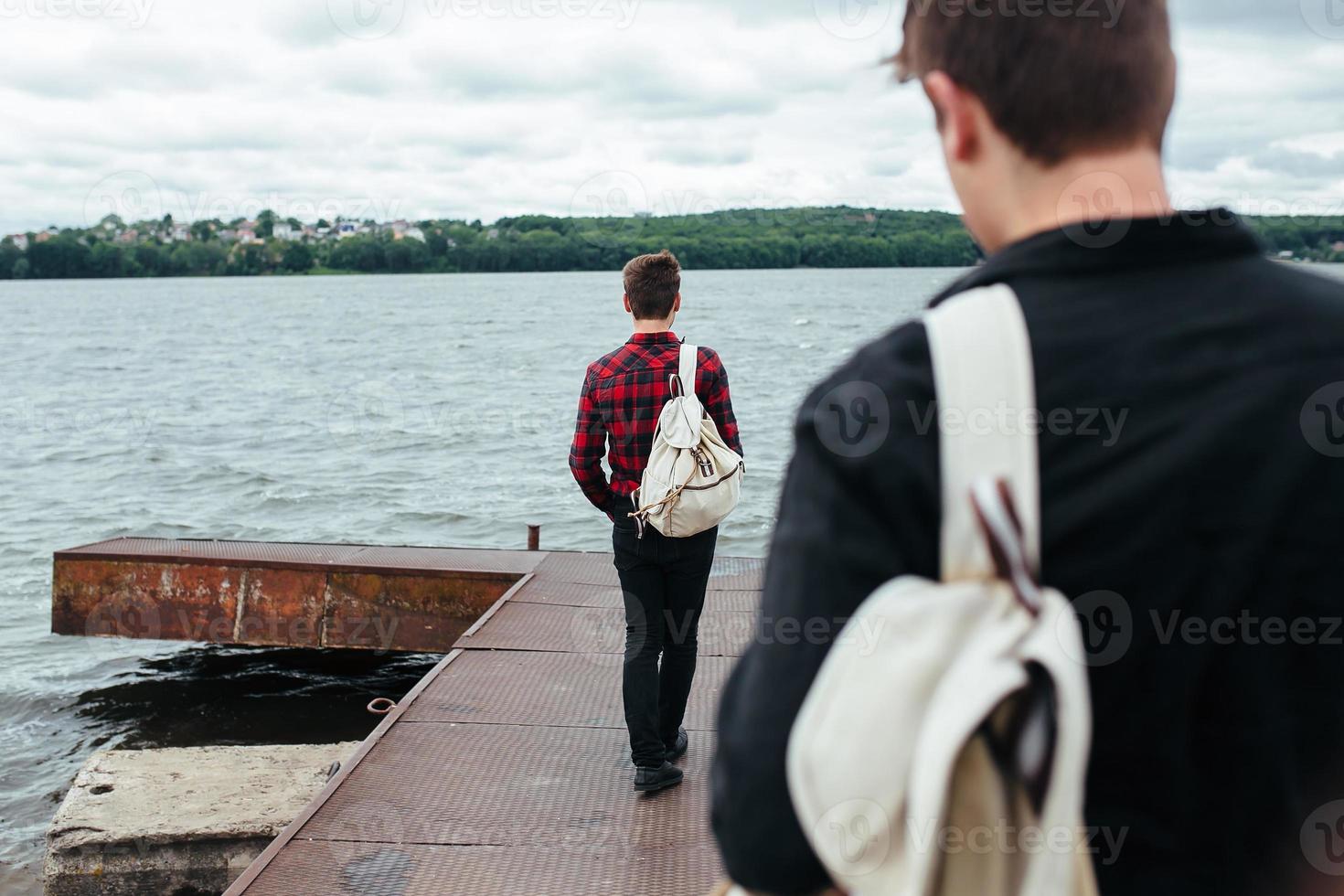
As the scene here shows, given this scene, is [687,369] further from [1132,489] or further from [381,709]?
[1132,489]

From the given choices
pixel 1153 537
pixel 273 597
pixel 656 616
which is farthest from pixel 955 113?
pixel 273 597

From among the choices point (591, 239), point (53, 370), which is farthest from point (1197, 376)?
point (591, 239)

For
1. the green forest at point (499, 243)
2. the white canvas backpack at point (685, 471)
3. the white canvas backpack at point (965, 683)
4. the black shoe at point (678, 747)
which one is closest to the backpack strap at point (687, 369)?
the white canvas backpack at point (685, 471)

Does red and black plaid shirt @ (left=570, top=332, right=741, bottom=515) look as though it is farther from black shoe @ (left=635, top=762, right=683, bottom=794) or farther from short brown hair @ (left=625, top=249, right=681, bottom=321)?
black shoe @ (left=635, top=762, right=683, bottom=794)

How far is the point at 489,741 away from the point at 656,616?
1.48 metres

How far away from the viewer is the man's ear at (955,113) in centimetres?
120

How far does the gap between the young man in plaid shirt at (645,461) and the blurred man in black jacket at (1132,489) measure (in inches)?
135

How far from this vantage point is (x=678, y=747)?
214 inches

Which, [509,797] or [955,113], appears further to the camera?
[509,797]

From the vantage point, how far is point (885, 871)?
1105mm

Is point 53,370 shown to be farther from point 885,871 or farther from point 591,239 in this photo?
point 591,239

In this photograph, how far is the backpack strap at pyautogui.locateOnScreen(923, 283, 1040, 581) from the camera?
42.2 inches

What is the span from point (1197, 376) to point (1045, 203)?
9.5 inches

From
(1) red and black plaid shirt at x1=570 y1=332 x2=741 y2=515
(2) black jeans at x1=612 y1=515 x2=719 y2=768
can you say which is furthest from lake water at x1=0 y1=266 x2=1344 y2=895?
(2) black jeans at x1=612 y1=515 x2=719 y2=768
